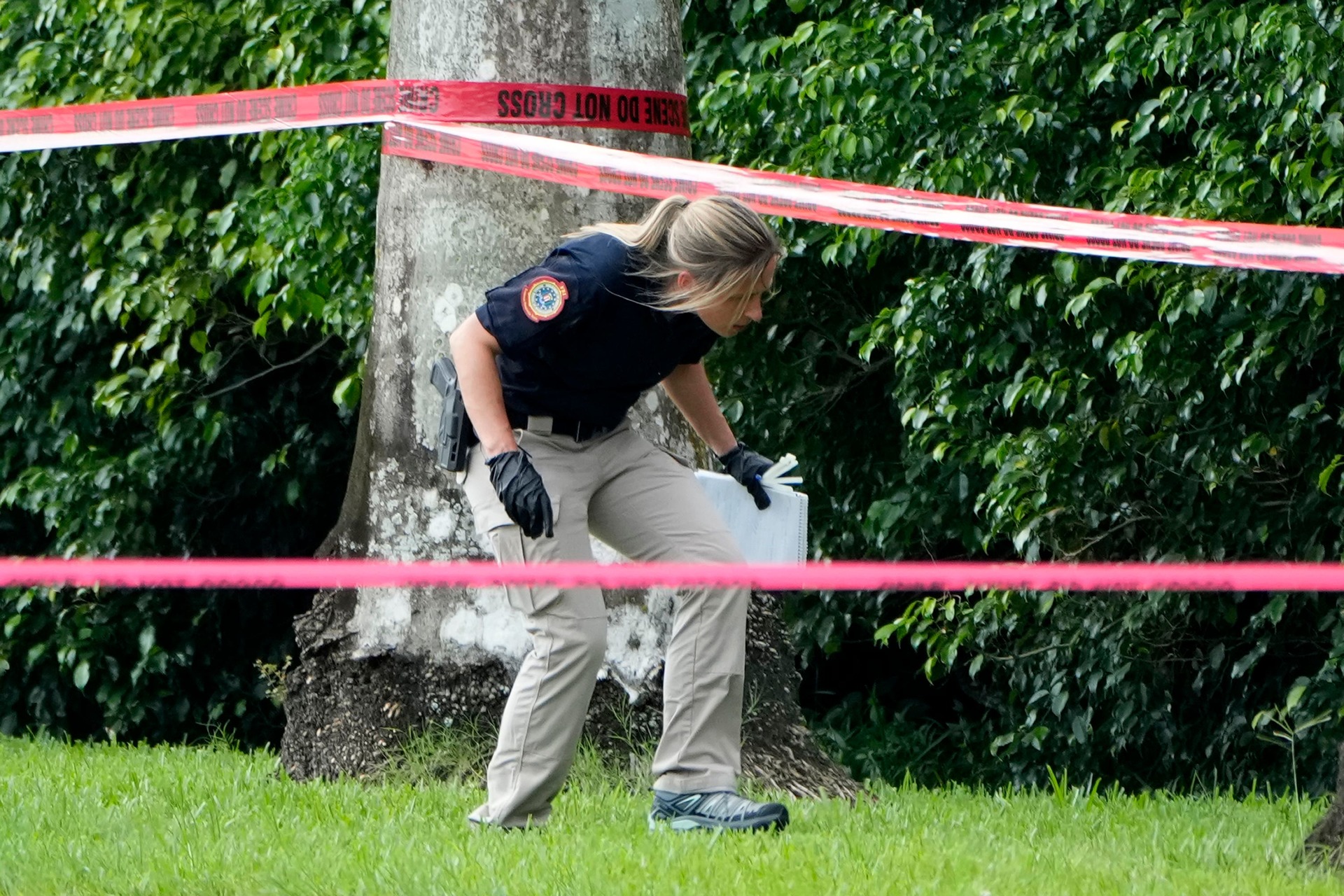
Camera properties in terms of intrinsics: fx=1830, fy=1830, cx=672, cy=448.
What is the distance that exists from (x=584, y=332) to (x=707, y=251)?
0.32m

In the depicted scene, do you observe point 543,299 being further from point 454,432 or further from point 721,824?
point 721,824

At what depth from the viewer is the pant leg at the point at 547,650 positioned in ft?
13.2

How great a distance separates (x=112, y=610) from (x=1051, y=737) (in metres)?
4.61

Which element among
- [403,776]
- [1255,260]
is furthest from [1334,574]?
[403,776]

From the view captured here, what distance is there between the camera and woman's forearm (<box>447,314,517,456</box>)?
3.94 metres

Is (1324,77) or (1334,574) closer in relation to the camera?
(1334,574)

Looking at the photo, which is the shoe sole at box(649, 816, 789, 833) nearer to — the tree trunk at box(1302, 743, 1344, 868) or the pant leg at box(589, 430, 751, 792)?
the pant leg at box(589, 430, 751, 792)

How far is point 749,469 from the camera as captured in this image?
4.48m

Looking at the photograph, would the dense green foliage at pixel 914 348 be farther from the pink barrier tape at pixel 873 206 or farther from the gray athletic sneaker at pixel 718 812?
the gray athletic sneaker at pixel 718 812

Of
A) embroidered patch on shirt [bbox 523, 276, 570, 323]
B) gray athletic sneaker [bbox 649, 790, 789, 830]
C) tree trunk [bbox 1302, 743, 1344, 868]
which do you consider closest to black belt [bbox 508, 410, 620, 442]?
embroidered patch on shirt [bbox 523, 276, 570, 323]

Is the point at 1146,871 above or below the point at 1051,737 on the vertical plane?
above

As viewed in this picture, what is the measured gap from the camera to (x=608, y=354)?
405 centimetres

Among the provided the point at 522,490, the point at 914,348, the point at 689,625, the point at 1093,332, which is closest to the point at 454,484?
the point at 689,625

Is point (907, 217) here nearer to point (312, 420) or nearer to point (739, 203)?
point (739, 203)
